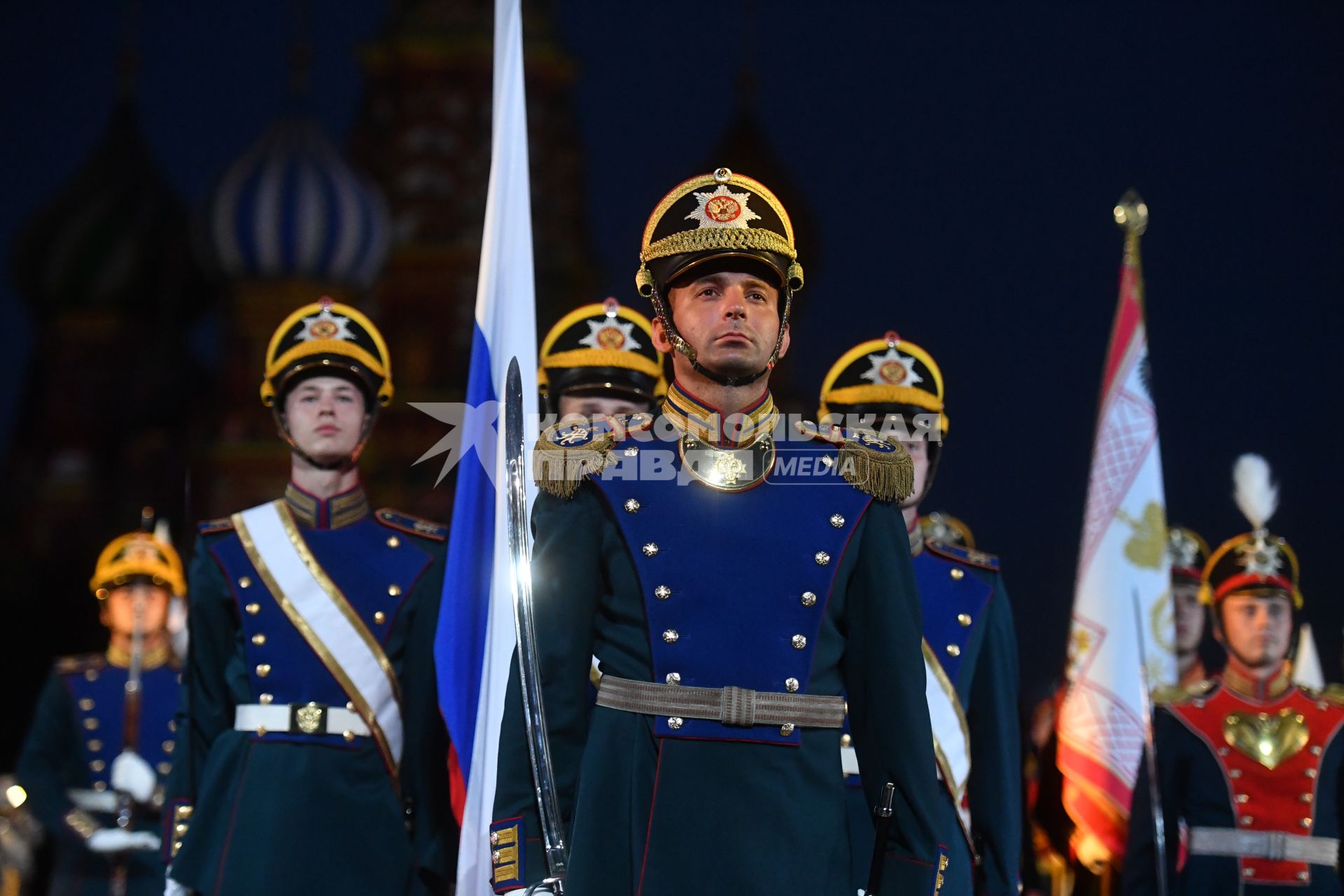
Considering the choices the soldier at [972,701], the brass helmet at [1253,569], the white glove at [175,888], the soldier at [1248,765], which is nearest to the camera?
the soldier at [972,701]

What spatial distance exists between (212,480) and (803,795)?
25.3 meters

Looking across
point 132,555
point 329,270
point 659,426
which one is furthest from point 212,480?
point 659,426

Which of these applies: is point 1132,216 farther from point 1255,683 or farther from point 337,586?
point 337,586

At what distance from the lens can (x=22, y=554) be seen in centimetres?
2370

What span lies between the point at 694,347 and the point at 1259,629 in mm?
3582

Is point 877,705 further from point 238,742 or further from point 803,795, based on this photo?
point 238,742

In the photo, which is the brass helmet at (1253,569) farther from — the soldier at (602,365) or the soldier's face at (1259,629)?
the soldier at (602,365)

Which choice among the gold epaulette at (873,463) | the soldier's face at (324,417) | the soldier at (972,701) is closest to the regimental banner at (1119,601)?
the soldier at (972,701)

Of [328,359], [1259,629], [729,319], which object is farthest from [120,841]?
[729,319]

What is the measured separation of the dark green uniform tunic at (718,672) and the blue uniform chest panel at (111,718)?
4144 millimetres

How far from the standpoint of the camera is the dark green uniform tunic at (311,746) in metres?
4.62

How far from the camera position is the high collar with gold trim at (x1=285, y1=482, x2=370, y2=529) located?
5016mm

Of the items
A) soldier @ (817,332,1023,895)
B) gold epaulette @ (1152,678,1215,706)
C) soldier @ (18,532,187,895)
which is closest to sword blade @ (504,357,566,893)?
soldier @ (817,332,1023,895)

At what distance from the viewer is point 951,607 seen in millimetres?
4711
